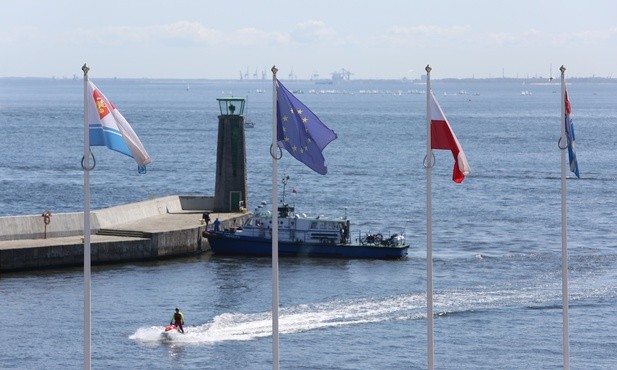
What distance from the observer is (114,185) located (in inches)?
4072

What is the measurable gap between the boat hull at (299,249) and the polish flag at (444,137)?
120 feet

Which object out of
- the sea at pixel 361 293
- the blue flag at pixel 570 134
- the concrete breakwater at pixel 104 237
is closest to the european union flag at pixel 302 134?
the blue flag at pixel 570 134

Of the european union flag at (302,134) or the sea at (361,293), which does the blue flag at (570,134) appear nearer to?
the european union flag at (302,134)

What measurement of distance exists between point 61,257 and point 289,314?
12017 millimetres

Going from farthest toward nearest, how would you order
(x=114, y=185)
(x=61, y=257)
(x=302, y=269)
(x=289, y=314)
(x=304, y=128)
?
(x=114, y=185)
(x=302, y=269)
(x=61, y=257)
(x=289, y=314)
(x=304, y=128)

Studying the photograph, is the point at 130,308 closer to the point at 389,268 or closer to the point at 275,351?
the point at 389,268

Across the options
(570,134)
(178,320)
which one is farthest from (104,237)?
(570,134)

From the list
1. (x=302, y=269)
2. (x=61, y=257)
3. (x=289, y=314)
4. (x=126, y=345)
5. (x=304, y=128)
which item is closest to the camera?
(x=304, y=128)

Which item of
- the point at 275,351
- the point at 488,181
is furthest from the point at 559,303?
the point at 488,181

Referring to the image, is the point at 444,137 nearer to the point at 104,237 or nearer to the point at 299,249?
the point at 104,237

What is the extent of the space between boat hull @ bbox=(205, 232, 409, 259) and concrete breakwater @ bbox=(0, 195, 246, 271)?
1.21 m

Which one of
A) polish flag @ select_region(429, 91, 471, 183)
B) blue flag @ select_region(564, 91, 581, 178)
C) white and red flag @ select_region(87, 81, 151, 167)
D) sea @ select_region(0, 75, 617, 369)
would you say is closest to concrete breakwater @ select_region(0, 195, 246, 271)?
sea @ select_region(0, 75, 617, 369)

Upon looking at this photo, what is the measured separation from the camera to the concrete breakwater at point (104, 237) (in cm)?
5691

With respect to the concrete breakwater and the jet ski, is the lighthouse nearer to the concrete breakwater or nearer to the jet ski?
the concrete breakwater
